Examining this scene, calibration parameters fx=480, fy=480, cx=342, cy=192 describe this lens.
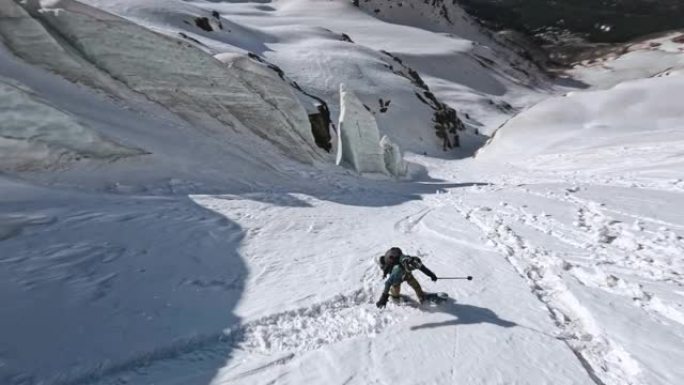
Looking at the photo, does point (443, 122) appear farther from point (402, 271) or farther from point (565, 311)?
point (402, 271)

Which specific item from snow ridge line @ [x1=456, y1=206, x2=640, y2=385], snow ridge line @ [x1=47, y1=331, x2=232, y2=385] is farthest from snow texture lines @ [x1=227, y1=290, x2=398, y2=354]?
snow ridge line @ [x1=456, y1=206, x2=640, y2=385]

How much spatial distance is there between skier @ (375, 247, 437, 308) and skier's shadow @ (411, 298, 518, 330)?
35 cm

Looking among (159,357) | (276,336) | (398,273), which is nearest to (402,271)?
(398,273)

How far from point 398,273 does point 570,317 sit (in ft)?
9.65

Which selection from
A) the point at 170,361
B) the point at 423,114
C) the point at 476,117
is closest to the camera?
the point at 170,361

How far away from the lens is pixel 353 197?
19.6m

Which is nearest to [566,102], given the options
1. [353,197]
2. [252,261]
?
[353,197]

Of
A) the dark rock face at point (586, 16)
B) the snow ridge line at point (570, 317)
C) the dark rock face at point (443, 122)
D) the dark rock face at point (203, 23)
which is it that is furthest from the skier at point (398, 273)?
the dark rock face at point (586, 16)

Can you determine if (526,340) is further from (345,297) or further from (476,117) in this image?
(476,117)

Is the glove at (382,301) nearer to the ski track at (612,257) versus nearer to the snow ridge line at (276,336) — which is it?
the snow ridge line at (276,336)

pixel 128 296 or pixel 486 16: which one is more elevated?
pixel 486 16

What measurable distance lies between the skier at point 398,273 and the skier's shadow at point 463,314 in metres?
0.35

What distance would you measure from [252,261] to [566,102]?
40.7 meters

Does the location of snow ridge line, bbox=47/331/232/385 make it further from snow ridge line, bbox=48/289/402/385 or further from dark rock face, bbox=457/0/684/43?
dark rock face, bbox=457/0/684/43
